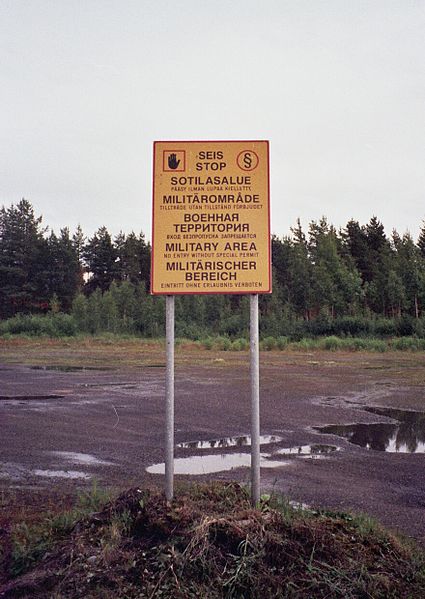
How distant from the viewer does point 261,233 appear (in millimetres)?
5320

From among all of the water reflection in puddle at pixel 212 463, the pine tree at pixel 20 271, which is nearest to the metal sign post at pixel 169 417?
the water reflection in puddle at pixel 212 463

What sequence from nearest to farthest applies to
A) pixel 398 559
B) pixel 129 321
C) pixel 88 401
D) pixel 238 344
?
pixel 398 559 < pixel 88 401 < pixel 238 344 < pixel 129 321

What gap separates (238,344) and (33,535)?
1314 inches

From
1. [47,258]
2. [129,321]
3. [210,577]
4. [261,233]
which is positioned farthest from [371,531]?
[47,258]

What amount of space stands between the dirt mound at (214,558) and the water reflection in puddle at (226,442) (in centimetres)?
460

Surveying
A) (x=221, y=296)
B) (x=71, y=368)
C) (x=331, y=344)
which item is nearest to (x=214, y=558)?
(x=71, y=368)

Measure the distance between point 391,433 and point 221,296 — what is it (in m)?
46.7

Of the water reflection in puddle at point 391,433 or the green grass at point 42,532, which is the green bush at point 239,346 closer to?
the water reflection in puddle at point 391,433

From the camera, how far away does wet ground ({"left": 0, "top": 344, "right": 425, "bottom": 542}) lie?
7.02m

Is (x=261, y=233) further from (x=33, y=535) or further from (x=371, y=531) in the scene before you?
(x=33, y=535)

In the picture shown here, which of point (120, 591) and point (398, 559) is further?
point (398, 559)

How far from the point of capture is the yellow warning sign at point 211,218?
17.4 feet

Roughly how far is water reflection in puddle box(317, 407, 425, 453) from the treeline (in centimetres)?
2872

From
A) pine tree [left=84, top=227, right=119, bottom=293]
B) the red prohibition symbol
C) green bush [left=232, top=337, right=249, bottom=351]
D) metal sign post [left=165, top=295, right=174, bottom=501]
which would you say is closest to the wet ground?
metal sign post [left=165, top=295, right=174, bottom=501]
